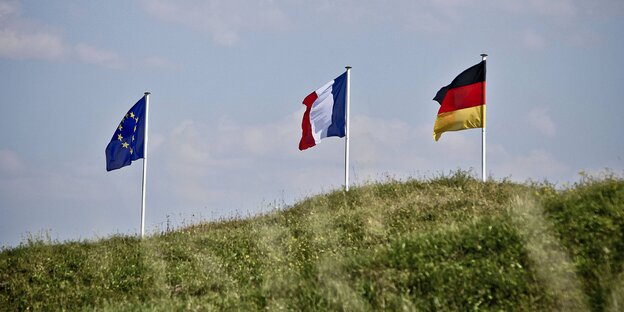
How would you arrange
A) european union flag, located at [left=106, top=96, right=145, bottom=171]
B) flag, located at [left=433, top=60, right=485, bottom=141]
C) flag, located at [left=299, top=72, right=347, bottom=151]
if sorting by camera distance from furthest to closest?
european union flag, located at [left=106, top=96, right=145, bottom=171]
flag, located at [left=299, top=72, right=347, bottom=151]
flag, located at [left=433, top=60, right=485, bottom=141]

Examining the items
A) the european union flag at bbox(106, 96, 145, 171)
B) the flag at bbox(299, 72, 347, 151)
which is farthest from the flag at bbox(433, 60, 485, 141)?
the european union flag at bbox(106, 96, 145, 171)

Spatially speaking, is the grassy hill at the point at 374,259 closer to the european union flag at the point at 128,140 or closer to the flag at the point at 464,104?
the flag at the point at 464,104

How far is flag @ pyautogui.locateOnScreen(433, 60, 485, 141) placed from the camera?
24.2 meters

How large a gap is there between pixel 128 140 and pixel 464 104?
12.0 metres

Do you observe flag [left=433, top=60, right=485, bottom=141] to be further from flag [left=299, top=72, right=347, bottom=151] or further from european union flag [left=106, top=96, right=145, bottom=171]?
european union flag [left=106, top=96, right=145, bottom=171]

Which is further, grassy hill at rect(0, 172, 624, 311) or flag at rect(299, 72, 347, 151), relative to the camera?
flag at rect(299, 72, 347, 151)

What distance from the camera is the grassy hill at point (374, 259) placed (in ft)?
37.0

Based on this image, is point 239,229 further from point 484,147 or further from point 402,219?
point 484,147

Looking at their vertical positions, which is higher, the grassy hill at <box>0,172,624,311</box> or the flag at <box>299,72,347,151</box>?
the flag at <box>299,72,347,151</box>

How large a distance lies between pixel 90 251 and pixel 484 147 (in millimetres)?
13141

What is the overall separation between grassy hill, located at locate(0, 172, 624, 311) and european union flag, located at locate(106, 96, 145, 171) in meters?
3.22

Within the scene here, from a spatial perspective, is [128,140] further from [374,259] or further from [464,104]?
[374,259]

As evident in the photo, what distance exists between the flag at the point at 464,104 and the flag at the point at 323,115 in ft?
11.1

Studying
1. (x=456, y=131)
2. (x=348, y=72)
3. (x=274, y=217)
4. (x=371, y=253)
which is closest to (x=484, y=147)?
(x=456, y=131)
